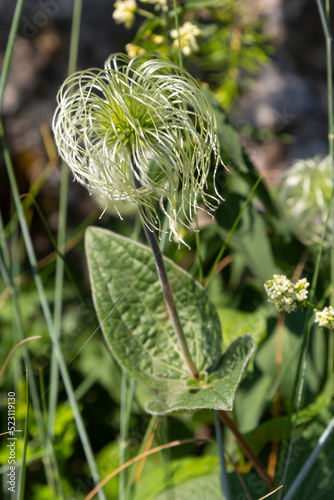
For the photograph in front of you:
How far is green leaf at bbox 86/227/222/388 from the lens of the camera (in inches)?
20.6

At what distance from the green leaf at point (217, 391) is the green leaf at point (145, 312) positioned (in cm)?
3

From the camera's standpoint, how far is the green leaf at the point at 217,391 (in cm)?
42

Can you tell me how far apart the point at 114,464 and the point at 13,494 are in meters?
0.18

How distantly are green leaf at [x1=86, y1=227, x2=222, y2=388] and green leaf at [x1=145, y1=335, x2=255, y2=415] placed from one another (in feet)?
0.09

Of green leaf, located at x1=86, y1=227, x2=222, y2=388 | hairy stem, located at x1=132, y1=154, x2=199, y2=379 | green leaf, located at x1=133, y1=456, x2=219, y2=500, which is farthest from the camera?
green leaf, located at x1=133, y1=456, x2=219, y2=500

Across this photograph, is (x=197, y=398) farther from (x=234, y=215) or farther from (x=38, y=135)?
(x=38, y=135)

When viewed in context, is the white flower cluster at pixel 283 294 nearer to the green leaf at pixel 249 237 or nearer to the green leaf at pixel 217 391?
the green leaf at pixel 217 391

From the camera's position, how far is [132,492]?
65 cm

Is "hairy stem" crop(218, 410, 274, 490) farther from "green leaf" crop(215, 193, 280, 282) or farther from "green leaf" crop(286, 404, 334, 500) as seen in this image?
"green leaf" crop(215, 193, 280, 282)

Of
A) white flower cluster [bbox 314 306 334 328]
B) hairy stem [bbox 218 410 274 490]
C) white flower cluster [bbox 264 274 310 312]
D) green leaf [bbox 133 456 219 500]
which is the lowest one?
green leaf [bbox 133 456 219 500]

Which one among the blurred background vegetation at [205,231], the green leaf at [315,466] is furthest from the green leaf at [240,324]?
the green leaf at [315,466]

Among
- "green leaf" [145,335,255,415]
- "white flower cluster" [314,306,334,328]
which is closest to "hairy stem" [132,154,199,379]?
"green leaf" [145,335,255,415]

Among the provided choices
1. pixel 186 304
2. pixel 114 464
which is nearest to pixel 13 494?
pixel 114 464

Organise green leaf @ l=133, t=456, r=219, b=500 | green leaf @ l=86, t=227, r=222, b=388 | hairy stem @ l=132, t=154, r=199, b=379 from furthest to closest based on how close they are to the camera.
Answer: green leaf @ l=133, t=456, r=219, b=500 → green leaf @ l=86, t=227, r=222, b=388 → hairy stem @ l=132, t=154, r=199, b=379
